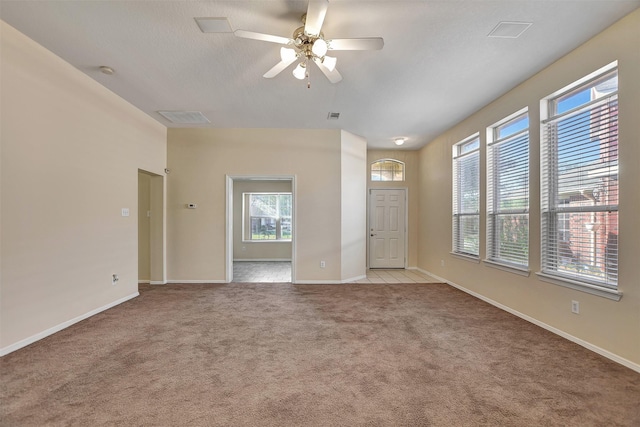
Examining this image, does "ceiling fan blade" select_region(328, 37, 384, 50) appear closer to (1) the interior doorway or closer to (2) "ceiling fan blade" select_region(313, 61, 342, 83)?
(2) "ceiling fan blade" select_region(313, 61, 342, 83)

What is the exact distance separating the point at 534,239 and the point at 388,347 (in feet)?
7.09

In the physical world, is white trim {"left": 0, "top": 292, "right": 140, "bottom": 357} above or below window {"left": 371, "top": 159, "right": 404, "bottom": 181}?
below

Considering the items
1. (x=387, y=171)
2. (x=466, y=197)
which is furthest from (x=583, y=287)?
(x=387, y=171)

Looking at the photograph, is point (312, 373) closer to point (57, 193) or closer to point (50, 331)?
point (50, 331)

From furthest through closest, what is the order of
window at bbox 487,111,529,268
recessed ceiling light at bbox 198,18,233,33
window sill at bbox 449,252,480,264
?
window sill at bbox 449,252,480,264, window at bbox 487,111,529,268, recessed ceiling light at bbox 198,18,233,33

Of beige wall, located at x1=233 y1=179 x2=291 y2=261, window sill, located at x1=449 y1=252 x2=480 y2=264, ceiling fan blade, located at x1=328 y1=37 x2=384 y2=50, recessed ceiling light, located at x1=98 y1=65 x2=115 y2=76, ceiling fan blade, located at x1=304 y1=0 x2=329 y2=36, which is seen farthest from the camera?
beige wall, located at x1=233 y1=179 x2=291 y2=261

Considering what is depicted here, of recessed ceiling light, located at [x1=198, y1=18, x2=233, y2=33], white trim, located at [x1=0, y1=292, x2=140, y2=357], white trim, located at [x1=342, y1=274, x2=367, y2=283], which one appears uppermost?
recessed ceiling light, located at [x1=198, y1=18, x2=233, y2=33]

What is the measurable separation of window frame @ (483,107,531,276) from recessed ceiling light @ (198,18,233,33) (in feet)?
11.3

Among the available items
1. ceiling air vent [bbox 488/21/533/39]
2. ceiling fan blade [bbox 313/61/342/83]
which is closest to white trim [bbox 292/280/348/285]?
ceiling fan blade [bbox 313/61/342/83]

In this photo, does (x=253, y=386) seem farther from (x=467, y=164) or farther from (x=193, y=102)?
(x=467, y=164)

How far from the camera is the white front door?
6.77 metres

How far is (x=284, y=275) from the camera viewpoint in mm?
6195

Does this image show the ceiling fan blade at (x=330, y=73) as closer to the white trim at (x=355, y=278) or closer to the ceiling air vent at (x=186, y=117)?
the ceiling air vent at (x=186, y=117)

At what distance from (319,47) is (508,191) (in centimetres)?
313
